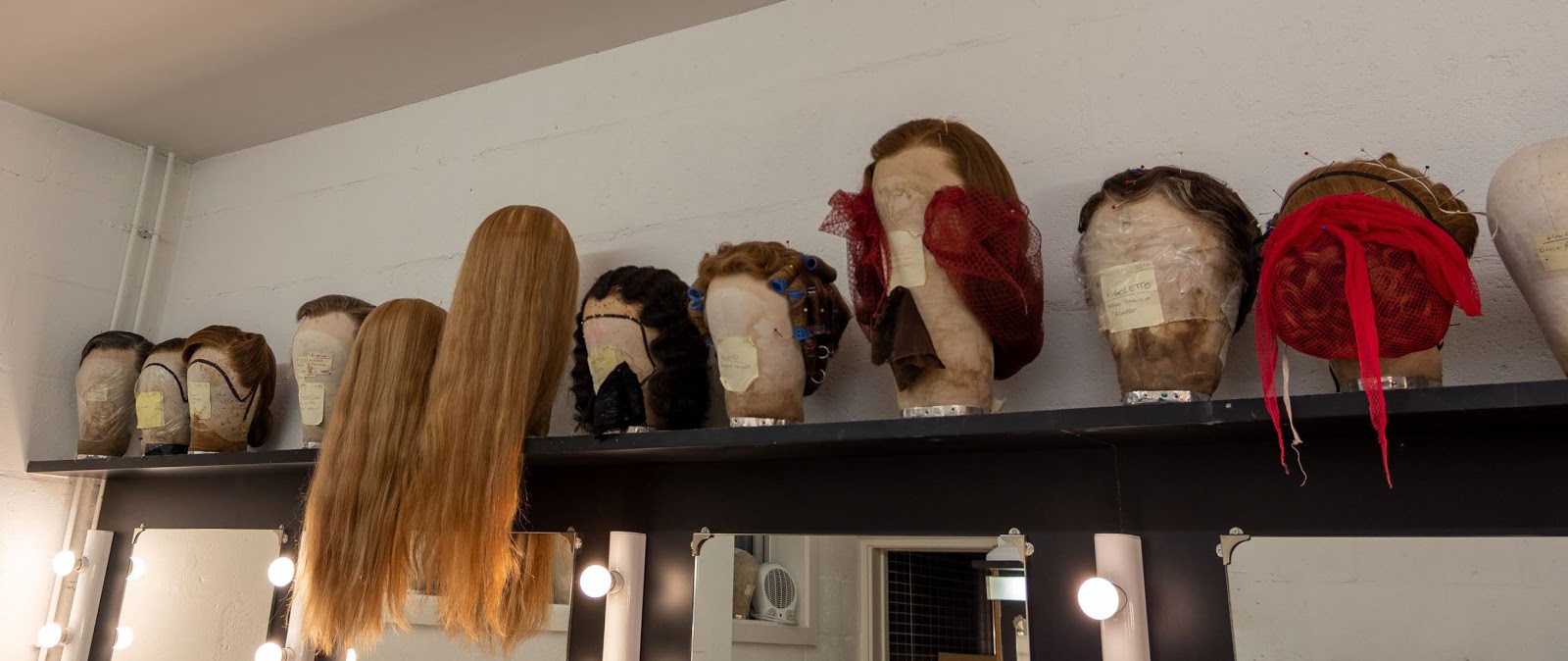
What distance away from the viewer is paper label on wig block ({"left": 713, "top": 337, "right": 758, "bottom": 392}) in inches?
68.2

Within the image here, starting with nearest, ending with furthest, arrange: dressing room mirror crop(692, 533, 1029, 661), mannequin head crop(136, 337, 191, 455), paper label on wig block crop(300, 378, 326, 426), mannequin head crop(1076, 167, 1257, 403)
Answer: mannequin head crop(1076, 167, 1257, 403) < dressing room mirror crop(692, 533, 1029, 661) < paper label on wig block crop(300, 378, 326, 426) < mannequin head crop(136, 337, 191, 455)

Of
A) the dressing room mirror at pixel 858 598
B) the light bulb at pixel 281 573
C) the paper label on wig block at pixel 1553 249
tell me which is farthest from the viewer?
the light bulb at pixel 281 573

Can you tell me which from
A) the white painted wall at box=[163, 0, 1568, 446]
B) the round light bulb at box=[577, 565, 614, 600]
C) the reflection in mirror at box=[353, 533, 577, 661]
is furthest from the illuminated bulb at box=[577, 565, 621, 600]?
the white painted wall at box=[163, 0, 1568, 446]

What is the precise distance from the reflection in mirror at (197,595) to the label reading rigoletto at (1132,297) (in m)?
2.00

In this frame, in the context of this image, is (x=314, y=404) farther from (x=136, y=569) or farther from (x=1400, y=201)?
(x=1400, y=201)

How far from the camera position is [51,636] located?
267 centimetres

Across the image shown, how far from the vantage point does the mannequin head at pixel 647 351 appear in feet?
6.22

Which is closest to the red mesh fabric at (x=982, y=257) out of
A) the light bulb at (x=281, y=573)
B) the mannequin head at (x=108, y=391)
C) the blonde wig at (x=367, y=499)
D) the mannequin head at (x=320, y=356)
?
the blonde wig at (x=367, y=499)

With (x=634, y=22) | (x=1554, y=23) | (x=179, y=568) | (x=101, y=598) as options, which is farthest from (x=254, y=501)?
(x=1554, y=23)

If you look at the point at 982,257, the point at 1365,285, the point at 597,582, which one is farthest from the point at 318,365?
the point at 1365,285

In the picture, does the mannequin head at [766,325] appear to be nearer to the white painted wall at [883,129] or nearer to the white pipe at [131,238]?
the white painted wall at [883,129]

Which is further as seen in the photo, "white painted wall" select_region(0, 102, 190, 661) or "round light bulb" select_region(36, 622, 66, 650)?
"white painted wall" select_region(0, 102, 190, 661)

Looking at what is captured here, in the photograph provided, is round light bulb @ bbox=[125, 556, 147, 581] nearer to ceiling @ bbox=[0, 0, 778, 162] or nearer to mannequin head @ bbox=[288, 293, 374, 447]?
mannequin head @ bbox=[288, 293, 374, 447]

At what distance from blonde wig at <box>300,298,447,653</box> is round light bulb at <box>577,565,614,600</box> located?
0.32 metres
